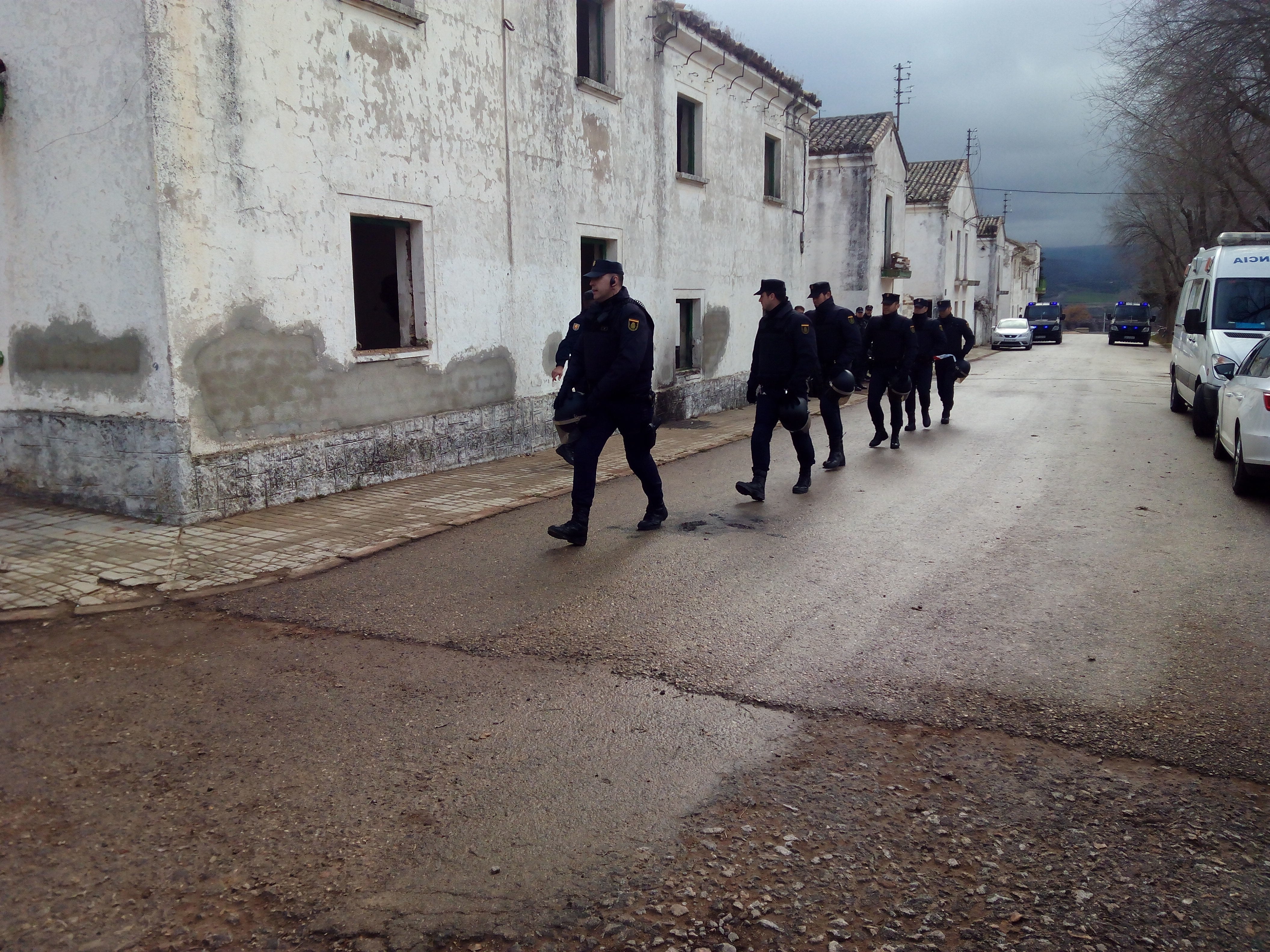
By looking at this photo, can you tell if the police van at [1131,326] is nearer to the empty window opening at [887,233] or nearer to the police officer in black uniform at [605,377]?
the empty window opening at [887,233]

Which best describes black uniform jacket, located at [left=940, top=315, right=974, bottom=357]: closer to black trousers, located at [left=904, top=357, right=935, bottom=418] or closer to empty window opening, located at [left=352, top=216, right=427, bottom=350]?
black trousers, located at [left=904, top=357, right=935, bottom=418]

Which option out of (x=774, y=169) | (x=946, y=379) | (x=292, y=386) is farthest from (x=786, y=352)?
(x=774, y=169)

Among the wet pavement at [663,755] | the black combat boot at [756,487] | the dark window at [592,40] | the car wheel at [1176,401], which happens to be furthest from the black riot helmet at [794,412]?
the car wheel at [1176,401]

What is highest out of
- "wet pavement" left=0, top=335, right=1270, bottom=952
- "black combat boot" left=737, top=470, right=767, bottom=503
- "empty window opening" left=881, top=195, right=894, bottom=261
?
"empty window opening" left=881, top=195, right=894, bottom=261

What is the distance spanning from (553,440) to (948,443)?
4.89 meters

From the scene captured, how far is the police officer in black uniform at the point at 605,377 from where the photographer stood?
249 inches

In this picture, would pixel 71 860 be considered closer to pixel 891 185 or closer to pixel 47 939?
pixel 47 939

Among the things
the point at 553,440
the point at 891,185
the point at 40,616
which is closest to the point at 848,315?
the point at 553,440

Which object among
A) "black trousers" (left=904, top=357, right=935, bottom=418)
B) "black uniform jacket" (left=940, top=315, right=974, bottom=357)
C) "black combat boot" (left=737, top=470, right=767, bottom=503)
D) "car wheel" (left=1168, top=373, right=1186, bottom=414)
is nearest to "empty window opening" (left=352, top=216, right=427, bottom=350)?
"black combat boot" (left=737, top=470, right=767, bottom=503)

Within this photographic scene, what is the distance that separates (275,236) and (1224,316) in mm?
11122

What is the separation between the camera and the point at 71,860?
2777 millimetres

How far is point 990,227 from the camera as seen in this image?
52281mm

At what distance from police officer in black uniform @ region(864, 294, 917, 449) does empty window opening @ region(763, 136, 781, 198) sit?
7952 millimetres

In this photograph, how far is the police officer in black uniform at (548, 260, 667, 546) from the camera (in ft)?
20.7
